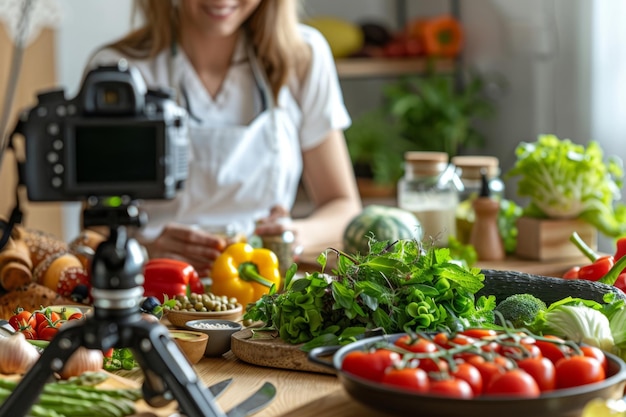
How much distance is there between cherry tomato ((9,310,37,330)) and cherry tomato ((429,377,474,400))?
728 millimetres

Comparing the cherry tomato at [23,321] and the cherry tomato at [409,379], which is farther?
the cherry tomato at [23,321]

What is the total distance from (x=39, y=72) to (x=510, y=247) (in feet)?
7.12

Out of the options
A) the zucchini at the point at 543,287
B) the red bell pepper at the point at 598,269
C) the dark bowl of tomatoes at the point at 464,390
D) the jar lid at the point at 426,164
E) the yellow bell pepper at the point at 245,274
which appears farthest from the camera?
the jar lid at the point at 426,164

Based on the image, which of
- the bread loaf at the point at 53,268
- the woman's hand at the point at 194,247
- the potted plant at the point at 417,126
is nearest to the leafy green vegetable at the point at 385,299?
the bread loaf at the point at 53,268

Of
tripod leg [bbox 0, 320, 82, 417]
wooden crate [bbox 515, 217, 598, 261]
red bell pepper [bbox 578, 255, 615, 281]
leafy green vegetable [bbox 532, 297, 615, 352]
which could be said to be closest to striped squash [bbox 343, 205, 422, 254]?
wooden crate [bbox 515, 217, 598, 261]

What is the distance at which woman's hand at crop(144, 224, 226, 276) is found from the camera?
2211mm

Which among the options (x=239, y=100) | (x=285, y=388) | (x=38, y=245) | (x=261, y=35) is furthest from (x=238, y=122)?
(x=285, y=388)

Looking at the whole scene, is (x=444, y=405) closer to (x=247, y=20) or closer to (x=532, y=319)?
(x=532, y=319)

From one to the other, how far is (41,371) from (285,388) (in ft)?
1.21

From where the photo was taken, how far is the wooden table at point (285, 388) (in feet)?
4.20

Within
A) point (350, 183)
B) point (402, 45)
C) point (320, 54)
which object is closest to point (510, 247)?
point (350, 183)

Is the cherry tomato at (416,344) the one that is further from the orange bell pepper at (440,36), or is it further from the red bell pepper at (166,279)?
the orange bell pepper at (440,36)

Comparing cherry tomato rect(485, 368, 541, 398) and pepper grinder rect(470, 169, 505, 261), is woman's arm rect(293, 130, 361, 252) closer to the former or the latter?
pepper grinder rect(470, 169, 505, 261)

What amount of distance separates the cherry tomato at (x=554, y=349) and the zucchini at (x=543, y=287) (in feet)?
1.07
